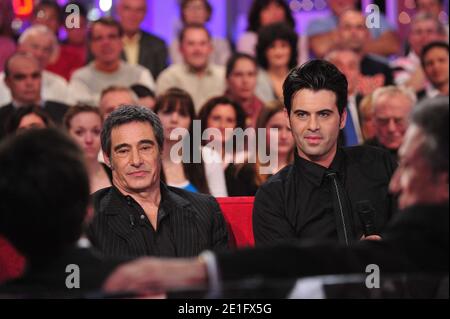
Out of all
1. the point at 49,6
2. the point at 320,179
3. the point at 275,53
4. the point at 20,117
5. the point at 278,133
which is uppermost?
the point at 49,6

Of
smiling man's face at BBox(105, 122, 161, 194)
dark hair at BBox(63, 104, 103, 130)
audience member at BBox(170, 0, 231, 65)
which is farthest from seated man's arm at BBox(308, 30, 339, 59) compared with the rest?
smiling man's face at BBox(105, 122, 161, 194)

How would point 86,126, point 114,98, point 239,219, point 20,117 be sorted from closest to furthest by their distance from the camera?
point 239,219
point 20,117
point 86,126
point 114,98

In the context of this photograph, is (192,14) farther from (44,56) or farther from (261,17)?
(44,56)

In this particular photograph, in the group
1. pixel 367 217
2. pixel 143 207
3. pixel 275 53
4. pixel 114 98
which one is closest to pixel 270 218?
pixel 367 217

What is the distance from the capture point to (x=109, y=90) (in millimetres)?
5586

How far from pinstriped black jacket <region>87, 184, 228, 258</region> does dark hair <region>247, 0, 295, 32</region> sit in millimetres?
3514

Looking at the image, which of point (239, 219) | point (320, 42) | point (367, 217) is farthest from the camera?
point (320, 42)

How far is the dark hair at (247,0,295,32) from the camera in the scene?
683 cm

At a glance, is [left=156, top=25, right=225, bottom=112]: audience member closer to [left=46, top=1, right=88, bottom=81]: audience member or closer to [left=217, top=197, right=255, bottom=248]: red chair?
[left=46, top=1, right=88, bottom=81]: audience member

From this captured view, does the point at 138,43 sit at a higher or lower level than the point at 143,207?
higher

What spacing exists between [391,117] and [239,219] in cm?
176

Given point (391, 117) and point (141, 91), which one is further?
point (141, 91)

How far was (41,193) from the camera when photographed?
186 cm

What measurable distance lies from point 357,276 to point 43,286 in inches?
24.6
